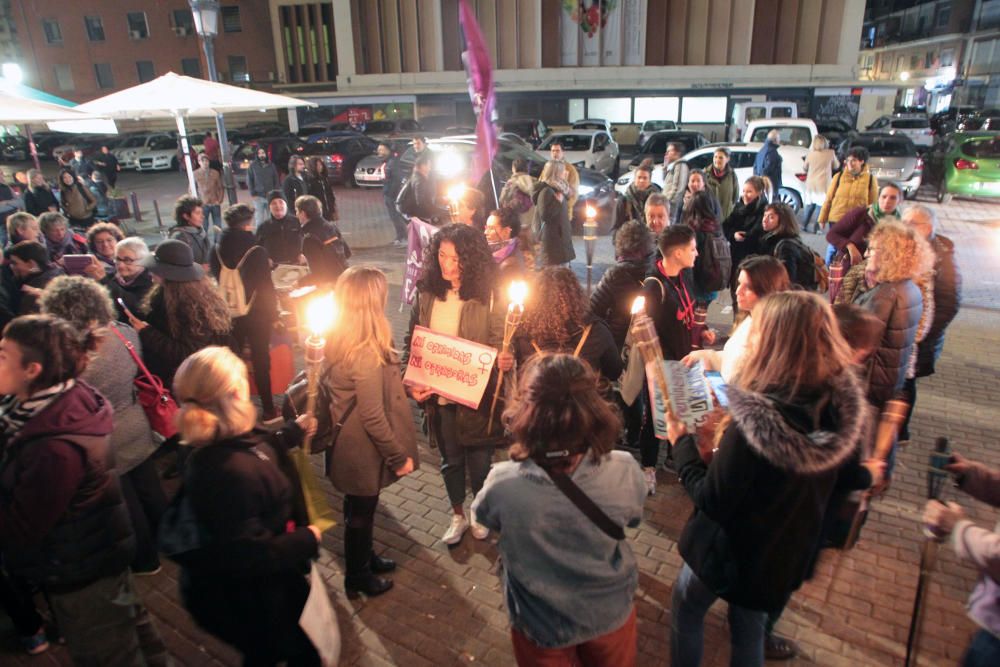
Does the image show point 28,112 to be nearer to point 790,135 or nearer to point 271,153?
point 271,153

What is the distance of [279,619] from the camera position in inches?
94.1

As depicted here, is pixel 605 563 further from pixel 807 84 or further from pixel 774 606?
pixel 807 84

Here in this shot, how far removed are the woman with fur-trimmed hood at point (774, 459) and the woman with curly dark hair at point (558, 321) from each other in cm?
126

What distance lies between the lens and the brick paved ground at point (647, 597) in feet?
10.8

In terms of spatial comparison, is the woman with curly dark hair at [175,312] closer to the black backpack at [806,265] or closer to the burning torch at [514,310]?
the burning torch at [514,310]

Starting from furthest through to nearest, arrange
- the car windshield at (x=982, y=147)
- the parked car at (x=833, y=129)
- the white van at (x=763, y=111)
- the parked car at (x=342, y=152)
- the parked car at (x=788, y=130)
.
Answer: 1. the parked car at (x=833, y=129)
2. the white van at (x=763, y=111)
3. the parked car at (x=342, y=152)
4. the parked car at (x=788, y=130)
5. the car windshield at (x=982, y=147)

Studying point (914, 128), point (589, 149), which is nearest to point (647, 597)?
point (589, 149)

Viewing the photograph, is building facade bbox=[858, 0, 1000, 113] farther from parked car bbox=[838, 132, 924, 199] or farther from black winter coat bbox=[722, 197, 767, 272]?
black winter coat bbox=[722, 197, 767, 272]

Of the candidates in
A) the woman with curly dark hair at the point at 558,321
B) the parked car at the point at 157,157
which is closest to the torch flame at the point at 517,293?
the woman with curly dark hair at the point at 558,321

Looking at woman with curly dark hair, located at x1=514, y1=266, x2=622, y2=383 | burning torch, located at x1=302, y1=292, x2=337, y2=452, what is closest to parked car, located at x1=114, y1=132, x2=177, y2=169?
woman with curly dark hair, located at x1=514, y1=266, x2=622, y2=383

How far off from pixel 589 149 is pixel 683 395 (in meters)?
16.9

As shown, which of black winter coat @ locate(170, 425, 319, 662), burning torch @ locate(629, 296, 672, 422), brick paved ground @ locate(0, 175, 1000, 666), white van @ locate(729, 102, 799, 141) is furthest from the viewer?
white van @ locate(729, 102, 799, 141)

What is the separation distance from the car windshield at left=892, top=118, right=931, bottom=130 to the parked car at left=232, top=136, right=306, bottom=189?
860 inches

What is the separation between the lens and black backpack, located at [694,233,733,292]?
19.8 feet
